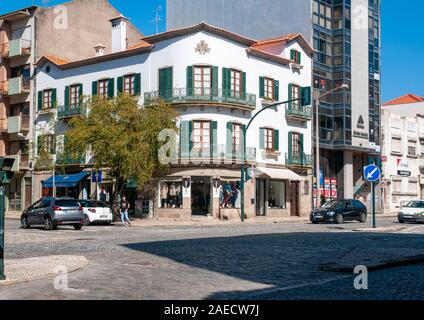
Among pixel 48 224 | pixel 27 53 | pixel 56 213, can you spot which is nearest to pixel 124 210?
pixel 48 224

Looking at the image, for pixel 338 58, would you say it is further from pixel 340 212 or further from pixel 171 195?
pixel 340 212

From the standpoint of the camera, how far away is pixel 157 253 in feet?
52.1

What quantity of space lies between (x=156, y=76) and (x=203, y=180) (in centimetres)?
797

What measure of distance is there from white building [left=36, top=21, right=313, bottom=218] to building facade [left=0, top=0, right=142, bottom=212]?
3.09m

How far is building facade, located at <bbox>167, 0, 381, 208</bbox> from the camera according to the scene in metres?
51.1

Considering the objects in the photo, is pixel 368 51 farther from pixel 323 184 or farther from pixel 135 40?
pixel 135 40

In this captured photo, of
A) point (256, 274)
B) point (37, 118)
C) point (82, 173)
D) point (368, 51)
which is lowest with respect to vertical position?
point (256, 274)

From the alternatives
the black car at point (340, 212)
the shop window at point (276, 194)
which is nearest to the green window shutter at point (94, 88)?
the shop window at point (276, 194)

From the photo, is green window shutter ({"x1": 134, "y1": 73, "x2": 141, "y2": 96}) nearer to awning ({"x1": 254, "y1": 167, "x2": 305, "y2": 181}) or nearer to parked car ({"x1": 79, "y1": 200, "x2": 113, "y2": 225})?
awning ({"x1": 254, "y1": 167, "x2": 305, "y2": 181})

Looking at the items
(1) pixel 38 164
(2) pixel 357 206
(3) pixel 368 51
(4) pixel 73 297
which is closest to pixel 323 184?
(3) pixel 368 51

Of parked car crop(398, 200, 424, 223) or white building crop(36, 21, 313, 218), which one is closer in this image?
parked car crop(398, 200, 424, 223)

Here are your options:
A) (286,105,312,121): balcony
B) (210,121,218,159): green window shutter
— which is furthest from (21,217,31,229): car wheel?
(286,105,312,121): balcony

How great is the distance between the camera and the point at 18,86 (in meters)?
49.6

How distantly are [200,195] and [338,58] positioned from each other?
19976 millimetres
